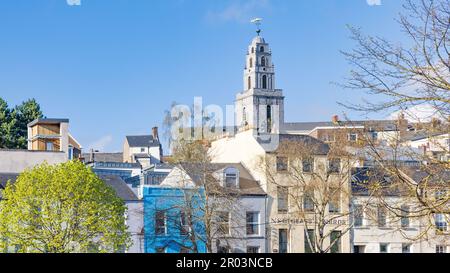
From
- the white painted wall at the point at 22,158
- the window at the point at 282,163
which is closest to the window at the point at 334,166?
the window at the point at 282,163

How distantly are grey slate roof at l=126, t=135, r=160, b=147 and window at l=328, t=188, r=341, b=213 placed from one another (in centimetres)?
2529

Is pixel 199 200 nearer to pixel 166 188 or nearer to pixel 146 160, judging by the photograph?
pixel 166 188

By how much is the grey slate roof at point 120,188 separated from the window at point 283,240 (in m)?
7.60

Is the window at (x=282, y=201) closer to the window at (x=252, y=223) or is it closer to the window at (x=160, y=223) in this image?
the window at (x=252, y=223)

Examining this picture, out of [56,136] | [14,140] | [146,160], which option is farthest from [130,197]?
[146,160]

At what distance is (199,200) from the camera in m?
37.8

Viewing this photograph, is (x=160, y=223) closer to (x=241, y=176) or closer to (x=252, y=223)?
(x=252, y=223)

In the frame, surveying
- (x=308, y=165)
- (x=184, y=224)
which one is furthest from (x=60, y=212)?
(x=308, y=165)

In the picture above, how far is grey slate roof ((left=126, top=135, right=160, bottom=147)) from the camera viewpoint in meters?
64.6

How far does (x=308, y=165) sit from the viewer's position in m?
40.7

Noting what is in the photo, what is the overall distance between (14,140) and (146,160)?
1256cm

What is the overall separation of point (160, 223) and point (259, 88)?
51.7 m

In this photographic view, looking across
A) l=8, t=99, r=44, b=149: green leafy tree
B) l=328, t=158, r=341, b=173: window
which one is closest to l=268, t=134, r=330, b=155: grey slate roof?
l=328, t=158, r=341, b=173: window
